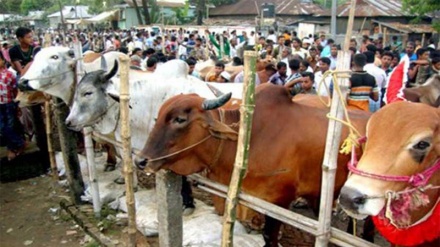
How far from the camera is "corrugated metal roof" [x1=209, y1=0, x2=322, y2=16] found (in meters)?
33.8

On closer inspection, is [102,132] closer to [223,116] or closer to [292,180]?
[223,116]

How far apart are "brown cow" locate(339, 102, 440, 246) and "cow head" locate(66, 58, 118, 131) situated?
3.38 metres

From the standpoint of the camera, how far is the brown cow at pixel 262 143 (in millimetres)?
3330

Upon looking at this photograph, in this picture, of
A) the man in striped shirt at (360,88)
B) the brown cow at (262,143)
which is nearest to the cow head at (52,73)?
the brown cow at (262,143)

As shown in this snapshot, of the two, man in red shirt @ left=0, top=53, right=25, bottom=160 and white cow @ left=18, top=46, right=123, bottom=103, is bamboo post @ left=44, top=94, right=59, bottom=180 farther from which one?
white cow @ left=18, top=46, right=123, bottom=103

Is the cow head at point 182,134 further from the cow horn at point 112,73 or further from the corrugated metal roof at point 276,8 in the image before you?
the corrugated metal roof at point 276,8

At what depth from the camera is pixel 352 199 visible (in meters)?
1.94

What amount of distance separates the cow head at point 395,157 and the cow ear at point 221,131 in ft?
4.67

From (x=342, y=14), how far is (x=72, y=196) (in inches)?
1006

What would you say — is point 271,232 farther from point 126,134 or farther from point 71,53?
point 71,53

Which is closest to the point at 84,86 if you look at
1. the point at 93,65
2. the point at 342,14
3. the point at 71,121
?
the point at 71,121

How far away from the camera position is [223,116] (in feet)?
11.7

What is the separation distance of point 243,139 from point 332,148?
68 centimetres

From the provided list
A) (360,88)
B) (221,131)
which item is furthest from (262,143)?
(360,88)
